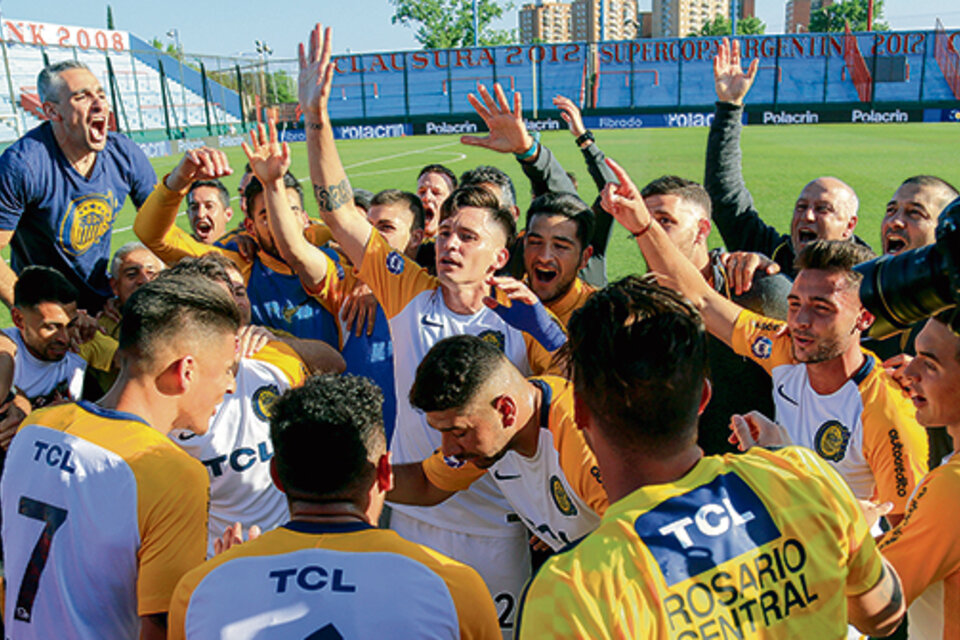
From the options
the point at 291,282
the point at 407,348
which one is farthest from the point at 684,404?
the point at 291,282

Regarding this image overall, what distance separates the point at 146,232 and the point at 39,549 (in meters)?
2.95

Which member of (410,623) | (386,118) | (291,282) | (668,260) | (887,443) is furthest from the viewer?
(386,118)

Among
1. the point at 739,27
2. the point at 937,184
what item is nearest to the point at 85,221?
the point at 937,184

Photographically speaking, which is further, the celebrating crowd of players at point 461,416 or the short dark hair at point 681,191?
the short dark hair at point 681,191

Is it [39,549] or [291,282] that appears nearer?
[39,549]

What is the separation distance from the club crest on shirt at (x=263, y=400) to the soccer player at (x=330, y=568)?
1.08 metres

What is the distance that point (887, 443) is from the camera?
286cm

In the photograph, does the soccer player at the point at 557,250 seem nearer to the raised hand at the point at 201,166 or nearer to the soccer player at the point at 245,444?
the soccer player at the point at 245,444

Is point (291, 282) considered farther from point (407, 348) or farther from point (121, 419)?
point (121, 419)

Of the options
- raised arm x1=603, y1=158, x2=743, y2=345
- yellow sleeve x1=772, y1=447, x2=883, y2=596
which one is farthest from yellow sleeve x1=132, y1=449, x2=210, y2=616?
raised arm x1=603, y1=158, x2=743, y2=345

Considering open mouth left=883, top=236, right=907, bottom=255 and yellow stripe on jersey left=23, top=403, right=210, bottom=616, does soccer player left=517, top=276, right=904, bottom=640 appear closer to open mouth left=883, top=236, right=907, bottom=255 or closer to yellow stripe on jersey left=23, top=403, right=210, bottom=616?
yellow stripe on jersey left=23, top=403, right=210, bottom=616

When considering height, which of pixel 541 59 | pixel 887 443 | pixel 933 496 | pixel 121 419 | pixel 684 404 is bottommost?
pixel 887 443

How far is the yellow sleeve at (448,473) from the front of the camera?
3.01 metres

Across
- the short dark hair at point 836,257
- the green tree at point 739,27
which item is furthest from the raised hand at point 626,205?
the green tree at point 739,27
